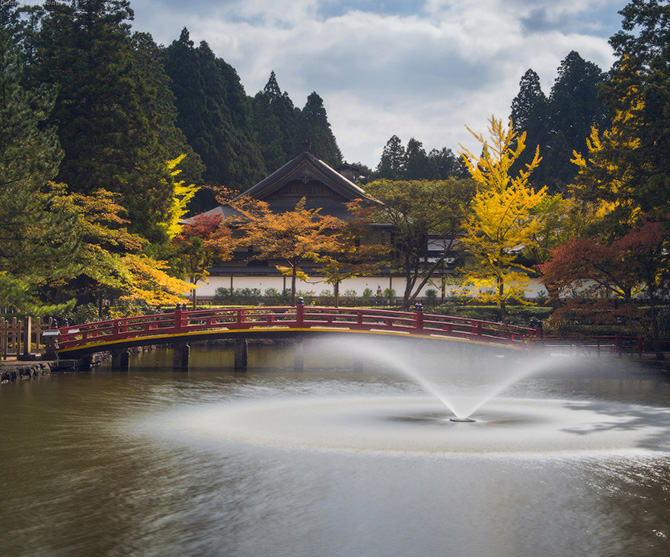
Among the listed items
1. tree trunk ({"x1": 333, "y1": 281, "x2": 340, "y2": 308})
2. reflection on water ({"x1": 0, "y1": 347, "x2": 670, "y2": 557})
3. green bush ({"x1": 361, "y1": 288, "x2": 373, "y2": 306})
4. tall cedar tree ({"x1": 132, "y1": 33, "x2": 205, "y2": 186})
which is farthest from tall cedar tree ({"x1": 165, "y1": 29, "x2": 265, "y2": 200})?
reflection on water ({"x1": 0, "y1": 347, "x2": 670, "y2": 557})

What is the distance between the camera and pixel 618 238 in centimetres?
3253

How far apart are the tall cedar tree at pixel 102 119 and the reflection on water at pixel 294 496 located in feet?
62.1

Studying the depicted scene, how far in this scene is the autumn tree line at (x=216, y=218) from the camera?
29031 millimetres

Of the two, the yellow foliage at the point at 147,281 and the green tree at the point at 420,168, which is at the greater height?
the green tree at the point at 420,168

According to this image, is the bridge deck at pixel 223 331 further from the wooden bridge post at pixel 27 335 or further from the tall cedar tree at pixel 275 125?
the tall cedar tree at pixel 275 125

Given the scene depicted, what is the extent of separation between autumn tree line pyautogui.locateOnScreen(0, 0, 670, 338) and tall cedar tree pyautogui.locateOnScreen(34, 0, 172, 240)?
0.07m

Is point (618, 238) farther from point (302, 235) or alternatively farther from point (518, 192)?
point (302, 235)

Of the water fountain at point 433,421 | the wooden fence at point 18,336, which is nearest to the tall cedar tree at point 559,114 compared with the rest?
the water fountain at point 433,421

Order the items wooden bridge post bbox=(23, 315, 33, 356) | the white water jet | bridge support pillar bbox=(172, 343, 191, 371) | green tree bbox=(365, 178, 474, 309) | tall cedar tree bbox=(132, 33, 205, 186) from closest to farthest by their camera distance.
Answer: the white water jet, wooden bridge post bbox=(23, 315, 33, 356), bridge support pillar bbox=(172, 343, 191, 371), green tree bbox=(365, 178, 474, 309), tall cedar tree bbox=(132, 33, 205, 186)

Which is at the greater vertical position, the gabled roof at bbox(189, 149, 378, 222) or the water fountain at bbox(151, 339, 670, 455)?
the gabled roof at bbox(189, 149, 378, 222)

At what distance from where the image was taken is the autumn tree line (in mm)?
29031

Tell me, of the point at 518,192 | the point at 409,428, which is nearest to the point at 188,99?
the point at 518,192

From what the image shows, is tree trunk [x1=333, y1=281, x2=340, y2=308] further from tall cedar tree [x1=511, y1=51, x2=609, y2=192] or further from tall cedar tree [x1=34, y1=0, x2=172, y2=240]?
tall cedar tree [x1=511, y1=51, x2=609, y2=192]

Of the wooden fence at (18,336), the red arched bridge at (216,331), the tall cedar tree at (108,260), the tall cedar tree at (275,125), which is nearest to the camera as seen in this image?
the wooden fence at (18,336)
